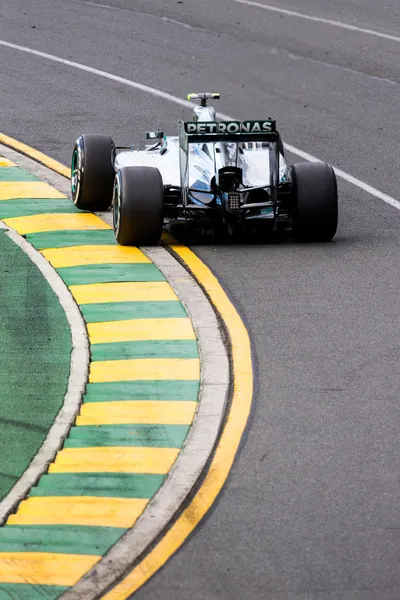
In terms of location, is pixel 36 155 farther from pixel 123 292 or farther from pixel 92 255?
pixel 123 292

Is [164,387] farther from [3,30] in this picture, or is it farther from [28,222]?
[3,30]

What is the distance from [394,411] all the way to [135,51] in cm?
1686

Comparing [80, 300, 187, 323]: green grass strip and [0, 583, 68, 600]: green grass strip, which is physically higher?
[0, 583, 68, 600]: green grass strip

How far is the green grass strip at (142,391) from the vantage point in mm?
11484

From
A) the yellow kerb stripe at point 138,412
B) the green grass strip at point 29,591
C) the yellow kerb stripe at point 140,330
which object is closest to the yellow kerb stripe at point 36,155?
the yellow kerb stripe at point 140,330

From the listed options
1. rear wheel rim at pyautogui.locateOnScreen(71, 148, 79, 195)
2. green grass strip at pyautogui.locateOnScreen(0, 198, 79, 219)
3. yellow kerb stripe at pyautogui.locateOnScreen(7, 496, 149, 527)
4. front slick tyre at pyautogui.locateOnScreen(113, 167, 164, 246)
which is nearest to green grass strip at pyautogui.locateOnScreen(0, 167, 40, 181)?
green grass strip at pyautogui.locateOnScreen(0, 198, 79, 219)

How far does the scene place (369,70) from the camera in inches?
1003

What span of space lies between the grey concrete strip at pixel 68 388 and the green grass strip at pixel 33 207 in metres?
0.71

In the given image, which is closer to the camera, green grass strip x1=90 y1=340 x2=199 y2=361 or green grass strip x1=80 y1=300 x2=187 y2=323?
green grass strip x1=90 y1=340 x2=199 y2=361

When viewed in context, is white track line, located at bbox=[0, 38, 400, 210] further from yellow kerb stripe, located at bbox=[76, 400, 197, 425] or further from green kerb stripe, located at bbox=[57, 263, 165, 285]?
yellow kerb stripe, located at bbox=[76, 400, 197, 425]

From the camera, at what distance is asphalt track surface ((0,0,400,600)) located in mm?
8695

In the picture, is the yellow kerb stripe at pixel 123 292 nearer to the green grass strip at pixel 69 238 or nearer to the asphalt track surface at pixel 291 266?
the asphalt track surface at pixel 291 266

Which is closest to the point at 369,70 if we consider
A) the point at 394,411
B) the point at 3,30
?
the point at 3,30

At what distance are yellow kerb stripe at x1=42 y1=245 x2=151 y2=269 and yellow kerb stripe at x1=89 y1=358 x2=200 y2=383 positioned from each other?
328 centimetres
